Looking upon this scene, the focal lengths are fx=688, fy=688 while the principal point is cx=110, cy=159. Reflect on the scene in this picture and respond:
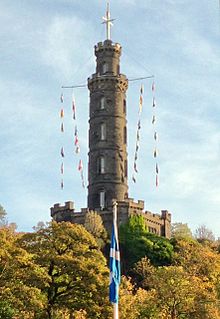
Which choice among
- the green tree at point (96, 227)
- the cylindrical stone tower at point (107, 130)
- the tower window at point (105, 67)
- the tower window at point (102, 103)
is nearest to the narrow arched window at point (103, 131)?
the cylindrical stone tower at point (107, 130)

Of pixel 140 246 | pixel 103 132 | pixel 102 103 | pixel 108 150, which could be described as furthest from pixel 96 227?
pixel 102 103

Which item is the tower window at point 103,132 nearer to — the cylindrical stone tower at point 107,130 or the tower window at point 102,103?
the cylindrical stone tower at point 107,130

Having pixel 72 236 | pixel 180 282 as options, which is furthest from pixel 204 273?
pixel 72 236

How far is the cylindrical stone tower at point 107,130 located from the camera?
9638cm

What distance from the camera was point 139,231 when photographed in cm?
8975

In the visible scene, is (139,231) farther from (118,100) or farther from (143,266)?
(118,100)

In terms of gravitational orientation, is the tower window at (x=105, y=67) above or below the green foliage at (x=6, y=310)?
above

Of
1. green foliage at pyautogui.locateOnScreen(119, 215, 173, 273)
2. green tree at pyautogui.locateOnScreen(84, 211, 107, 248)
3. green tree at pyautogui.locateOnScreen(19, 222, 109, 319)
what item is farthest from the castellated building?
green tree at pyautogui.locateOnScreen(19, 222, 109, 319)

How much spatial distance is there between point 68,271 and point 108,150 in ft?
183

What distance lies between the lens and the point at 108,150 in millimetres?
97750

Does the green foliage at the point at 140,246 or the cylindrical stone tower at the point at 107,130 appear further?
the cylindrical stone tower at the point at 107,130

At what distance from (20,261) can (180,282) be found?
Answer: 16.3m

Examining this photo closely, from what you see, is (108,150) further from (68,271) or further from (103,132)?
(68,271)

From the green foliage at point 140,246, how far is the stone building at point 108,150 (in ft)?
8.03
